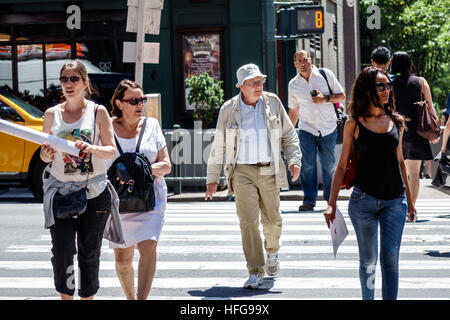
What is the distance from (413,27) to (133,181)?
35634 millimetres

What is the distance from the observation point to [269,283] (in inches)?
304

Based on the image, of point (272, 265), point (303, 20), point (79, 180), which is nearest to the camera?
point (79, 180)

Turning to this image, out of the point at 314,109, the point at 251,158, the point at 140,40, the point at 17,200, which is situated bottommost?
the point at 17,200

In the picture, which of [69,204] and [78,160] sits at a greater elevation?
[78,160]

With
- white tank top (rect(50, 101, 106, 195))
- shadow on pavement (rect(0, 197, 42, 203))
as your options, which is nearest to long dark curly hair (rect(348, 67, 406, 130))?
white tank top (rect(50, 101, 106, 195))

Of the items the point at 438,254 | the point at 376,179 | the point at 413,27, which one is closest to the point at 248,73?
the point at 376,179

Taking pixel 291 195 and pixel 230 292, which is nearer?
pixel 230 292

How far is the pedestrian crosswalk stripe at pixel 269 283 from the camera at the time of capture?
24.5ft

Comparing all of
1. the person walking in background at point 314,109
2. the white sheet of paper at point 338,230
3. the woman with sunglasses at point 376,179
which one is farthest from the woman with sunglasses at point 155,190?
the person walking in background at point 314,109

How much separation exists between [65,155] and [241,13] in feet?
47.6

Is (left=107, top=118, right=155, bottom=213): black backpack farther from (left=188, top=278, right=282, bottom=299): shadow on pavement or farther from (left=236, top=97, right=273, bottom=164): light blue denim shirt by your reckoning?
(left=236, top=97, right=273, bottom=164): light blue denim shirt

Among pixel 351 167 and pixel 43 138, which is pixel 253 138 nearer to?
pixel 351 167

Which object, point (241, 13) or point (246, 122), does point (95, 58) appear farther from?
point (246, 122)

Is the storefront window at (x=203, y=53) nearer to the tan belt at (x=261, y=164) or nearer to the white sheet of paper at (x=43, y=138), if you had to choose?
the tan belt at (x=261, y=164)
